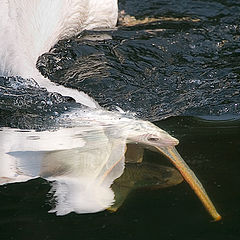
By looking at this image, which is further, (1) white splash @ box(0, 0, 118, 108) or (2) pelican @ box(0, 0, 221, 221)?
(1) white splash @ box(0, 0, 118, 108)

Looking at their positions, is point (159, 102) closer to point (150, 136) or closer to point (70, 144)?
point (150, 136)

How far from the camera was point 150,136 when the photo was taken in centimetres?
194

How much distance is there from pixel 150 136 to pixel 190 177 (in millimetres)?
227

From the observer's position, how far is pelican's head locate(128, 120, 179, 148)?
1.92 metres

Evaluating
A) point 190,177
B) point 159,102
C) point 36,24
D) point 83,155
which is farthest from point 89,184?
point 36,24

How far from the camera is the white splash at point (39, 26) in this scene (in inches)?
90.6

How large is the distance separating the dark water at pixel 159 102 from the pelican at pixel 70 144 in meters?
0.03

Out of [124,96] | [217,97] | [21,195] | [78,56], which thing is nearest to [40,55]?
[78,56]

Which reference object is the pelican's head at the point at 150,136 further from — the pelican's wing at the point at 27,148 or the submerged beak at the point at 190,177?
the pelican's wing at the point at 27,148

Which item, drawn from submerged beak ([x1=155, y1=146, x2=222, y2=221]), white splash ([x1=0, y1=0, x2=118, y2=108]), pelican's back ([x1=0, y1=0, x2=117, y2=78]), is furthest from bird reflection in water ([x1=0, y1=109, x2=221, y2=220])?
pelican's back ([x1=0, y1=0, x2=117, y2=78])

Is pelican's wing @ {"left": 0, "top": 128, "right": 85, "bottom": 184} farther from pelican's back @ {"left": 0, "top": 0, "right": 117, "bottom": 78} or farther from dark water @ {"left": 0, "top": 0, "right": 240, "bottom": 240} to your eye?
pelican's back @ {"left": 0, "top": 0, "right": 117, "bottom": 78}

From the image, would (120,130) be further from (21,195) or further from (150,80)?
(150,80)

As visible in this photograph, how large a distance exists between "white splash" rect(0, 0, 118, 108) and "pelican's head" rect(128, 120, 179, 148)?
258 millimetres

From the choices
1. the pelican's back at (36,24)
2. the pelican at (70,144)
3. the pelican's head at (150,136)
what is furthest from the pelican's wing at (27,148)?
the pelican's back at (36,24)
